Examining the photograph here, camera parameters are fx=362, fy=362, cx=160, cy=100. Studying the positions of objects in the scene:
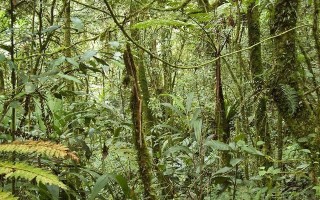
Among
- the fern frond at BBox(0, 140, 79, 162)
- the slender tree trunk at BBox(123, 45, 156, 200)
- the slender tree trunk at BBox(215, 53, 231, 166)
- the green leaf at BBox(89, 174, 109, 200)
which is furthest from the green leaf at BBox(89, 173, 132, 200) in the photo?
the slender tree trunk at BBox(215, 53, 231, 166)

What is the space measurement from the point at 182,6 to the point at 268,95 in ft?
4.16

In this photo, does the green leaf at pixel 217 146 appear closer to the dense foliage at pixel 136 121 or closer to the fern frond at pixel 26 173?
the dense foliage at pixel 136 121

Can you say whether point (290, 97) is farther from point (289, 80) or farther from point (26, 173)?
point (26, 173)

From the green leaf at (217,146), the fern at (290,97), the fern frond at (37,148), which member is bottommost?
the green leaf at (217,146)

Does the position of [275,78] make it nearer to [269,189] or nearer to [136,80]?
[269,189]

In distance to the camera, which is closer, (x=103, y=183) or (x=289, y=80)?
(x=103, y=183)

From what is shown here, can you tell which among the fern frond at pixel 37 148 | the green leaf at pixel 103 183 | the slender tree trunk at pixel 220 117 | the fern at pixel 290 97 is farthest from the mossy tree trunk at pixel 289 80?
the fern frond at pixel 37 148

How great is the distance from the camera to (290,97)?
2.52 metres

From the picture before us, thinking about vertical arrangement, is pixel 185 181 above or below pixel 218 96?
below

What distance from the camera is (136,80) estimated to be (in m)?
1.83

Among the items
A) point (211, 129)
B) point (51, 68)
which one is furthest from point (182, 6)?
point (51, 68)

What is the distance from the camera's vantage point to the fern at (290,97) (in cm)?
251

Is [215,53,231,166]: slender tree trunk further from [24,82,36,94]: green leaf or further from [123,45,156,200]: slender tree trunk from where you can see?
[24,82,36,94]: green leaf

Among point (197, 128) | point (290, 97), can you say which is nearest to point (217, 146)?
point (197, 128)
